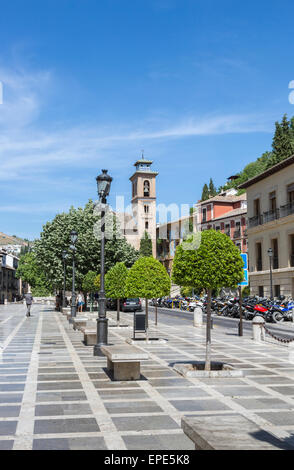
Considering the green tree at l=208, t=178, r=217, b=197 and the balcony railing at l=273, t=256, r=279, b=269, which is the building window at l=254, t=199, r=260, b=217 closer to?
the balcony railing at l=273, t=256, r=279, b=269

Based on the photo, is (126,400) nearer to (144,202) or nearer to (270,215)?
(270,215)

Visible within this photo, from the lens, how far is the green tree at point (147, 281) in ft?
56.0

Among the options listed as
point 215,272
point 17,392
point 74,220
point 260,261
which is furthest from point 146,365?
point 74,220

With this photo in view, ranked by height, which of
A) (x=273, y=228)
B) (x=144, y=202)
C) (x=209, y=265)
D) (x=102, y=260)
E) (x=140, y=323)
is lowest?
(x=140, y=323)

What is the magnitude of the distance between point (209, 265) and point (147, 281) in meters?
6.83

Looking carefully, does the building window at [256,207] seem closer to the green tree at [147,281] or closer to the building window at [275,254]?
the building window at [275,254]

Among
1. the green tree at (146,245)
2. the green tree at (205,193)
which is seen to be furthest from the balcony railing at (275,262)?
the green tree at (205,193)

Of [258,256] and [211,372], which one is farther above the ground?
[258,256]

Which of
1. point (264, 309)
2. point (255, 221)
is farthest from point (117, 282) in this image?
point (255, 221)

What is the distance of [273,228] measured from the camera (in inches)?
1467

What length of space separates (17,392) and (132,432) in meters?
3.35

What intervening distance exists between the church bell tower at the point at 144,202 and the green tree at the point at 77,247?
54.4m

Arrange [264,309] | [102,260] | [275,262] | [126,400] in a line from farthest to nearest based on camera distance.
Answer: [275,262] < [264,309] < [102,260] < [126,400]

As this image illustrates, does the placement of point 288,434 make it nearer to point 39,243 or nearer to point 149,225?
point 39,243
